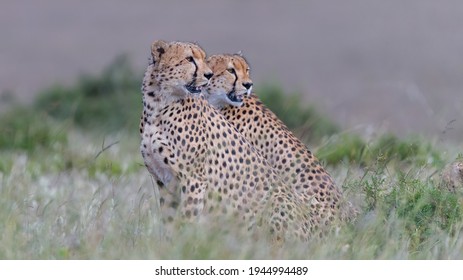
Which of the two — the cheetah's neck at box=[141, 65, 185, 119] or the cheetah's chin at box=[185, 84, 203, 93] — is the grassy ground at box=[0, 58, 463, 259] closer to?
the cheetah's neck at box=[141, 65, 185, 119]

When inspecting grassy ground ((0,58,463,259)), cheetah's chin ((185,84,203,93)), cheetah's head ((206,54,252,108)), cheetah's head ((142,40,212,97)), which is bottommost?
grassy ground ((0,58,463,259))

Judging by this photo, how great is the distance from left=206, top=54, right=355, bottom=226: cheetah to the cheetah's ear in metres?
0.65

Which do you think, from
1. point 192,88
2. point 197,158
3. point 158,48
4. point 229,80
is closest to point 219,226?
point 197,158

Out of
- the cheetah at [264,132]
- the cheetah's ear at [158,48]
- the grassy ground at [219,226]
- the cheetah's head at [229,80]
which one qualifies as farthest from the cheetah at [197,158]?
the cheetah's head at [229,80]

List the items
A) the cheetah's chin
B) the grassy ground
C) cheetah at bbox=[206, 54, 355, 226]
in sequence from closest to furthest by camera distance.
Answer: the grassy ground
the cheetah's chin
cheetah at bbox=[206, 54, 355, 226]

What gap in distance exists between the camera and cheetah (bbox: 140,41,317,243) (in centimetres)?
586

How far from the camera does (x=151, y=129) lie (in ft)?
19.7

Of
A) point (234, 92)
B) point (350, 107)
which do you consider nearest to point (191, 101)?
point (234, 92)

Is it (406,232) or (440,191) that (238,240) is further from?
(440,191)

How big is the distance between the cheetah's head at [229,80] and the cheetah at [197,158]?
565 millimetres

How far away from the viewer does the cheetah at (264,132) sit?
6.36 m

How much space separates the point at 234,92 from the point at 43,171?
236cm

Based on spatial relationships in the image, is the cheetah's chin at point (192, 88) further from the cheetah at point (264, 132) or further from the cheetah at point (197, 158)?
the cheetah at point (264, 132)

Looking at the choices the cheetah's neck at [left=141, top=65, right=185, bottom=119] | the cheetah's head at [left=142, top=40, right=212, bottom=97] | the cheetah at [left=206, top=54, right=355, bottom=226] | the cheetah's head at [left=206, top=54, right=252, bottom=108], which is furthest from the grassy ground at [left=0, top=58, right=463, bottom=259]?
the cheetah's head at [left=206, top=54, right=252, bottom=108]
